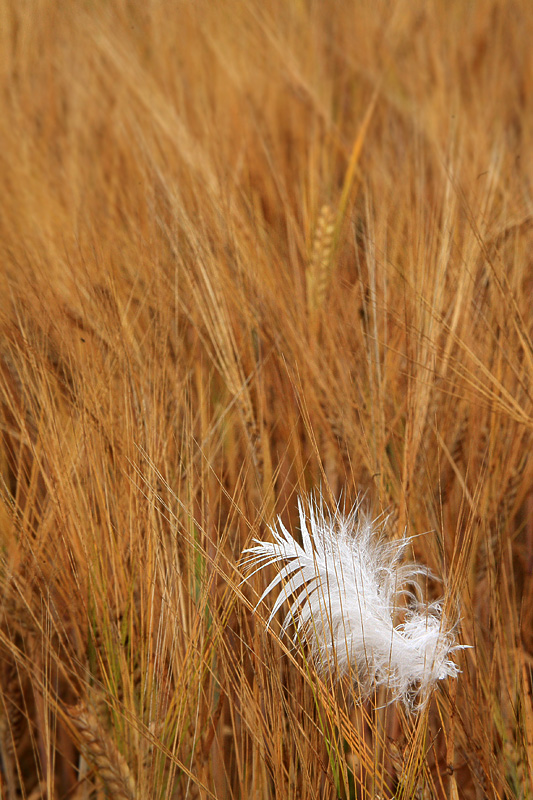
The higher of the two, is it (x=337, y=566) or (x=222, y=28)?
(x=222, y=28)

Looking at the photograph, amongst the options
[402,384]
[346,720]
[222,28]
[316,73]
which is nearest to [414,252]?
[402,384]

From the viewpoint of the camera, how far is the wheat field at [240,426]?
1.61 feet

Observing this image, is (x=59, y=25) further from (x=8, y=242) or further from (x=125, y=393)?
(x=125, y=393)

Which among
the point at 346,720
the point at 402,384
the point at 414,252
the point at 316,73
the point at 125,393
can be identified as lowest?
the point at 346,720

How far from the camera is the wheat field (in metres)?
0.49

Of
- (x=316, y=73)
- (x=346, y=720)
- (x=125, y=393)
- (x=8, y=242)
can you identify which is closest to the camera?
(x=346, y=720)

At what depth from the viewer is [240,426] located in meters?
0.72

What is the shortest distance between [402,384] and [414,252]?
6.6 inches

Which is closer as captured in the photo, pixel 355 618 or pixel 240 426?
pixel 355 618

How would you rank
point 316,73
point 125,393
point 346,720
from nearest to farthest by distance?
point 346,720
point 125,393
point 316,73

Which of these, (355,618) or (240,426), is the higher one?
(240,426)

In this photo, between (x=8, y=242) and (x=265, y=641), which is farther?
(x=8, y=242)

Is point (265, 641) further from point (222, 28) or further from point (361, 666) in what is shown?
point (222, 28)

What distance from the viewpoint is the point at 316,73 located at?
4.22ft
